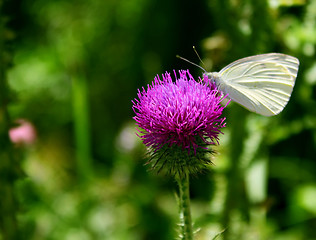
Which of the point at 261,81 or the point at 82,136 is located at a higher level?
the point at 82,136

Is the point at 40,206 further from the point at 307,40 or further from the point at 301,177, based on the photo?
the point at 307,40

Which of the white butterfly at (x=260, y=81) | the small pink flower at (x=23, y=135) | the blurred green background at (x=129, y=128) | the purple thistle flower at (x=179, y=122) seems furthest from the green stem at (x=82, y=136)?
the purple thistle flower at (x=179, y=122)

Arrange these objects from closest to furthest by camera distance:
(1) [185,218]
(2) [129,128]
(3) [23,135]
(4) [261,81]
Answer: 1. (1) [185,218]
2. (4) [261,81]
3. (3) [23,135]
4. (2) [129,128]

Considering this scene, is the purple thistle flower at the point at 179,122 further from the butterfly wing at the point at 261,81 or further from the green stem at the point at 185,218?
the butterfly wing at the point at 261,81

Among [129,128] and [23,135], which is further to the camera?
[129,128]

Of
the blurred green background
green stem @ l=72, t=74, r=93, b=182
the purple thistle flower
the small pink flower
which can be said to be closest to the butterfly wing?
the purple thistle flower

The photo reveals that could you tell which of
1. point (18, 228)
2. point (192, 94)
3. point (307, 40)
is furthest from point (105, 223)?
point (307, 40)

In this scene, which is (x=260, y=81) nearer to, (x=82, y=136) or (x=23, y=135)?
(x=82, y=136)

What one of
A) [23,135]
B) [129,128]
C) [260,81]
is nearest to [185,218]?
[260,81]

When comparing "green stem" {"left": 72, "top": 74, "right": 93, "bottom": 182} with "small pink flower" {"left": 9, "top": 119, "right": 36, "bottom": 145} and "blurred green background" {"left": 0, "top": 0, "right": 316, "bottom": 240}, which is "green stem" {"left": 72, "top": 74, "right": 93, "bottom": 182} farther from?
"small pink flower" {"left": 9, "top": 119, "right": 36, "bottom": 145}
